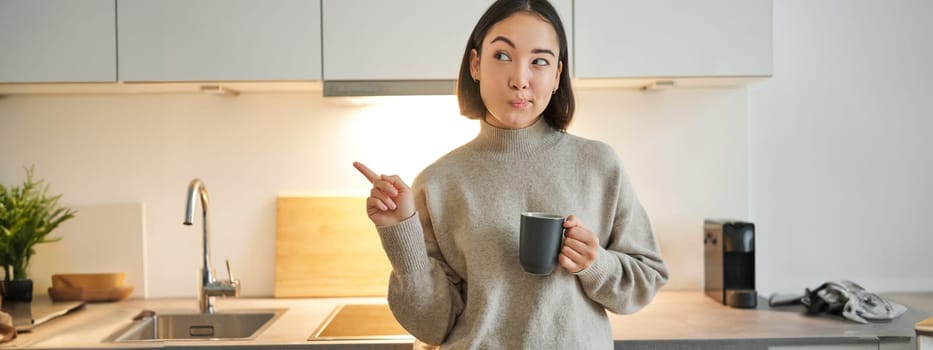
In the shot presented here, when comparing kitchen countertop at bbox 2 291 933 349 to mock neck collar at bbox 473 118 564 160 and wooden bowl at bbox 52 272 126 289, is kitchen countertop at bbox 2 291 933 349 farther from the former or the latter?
mock neck collar at bbox 473 118 564 160

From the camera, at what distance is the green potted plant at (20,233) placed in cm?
178

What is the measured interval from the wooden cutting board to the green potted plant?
21.7 inches

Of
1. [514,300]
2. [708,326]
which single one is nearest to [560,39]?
[514,300]

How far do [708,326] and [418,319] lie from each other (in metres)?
0.74

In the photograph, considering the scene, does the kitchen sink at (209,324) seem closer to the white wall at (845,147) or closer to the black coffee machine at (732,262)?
the black coffee machine at (732,262)

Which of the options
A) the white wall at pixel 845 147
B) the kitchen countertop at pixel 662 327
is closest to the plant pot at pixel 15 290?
the kitchen countertop at pixel 662 327

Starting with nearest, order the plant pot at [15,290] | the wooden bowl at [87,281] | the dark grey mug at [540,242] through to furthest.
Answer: the dark grey mug at [540,242]
the plant pot at [15,290]
the wooden bowl at [87,281]

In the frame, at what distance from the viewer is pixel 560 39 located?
3.62 feet

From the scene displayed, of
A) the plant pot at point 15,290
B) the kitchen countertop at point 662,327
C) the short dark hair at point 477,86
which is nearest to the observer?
the short dark hair at point 477,86

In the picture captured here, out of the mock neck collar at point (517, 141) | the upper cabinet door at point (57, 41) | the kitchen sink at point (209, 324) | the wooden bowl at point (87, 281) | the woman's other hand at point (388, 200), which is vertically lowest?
the kitchen sink at point (209, 324)

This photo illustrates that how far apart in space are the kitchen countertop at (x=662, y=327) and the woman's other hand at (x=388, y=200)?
49cm

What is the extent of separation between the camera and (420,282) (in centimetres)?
105

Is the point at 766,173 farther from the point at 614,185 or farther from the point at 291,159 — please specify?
the point at 291,159

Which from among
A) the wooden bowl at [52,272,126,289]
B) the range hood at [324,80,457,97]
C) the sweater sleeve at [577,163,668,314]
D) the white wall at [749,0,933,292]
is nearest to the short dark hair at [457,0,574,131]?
the sweater sleeve at [577,163,668,314]
